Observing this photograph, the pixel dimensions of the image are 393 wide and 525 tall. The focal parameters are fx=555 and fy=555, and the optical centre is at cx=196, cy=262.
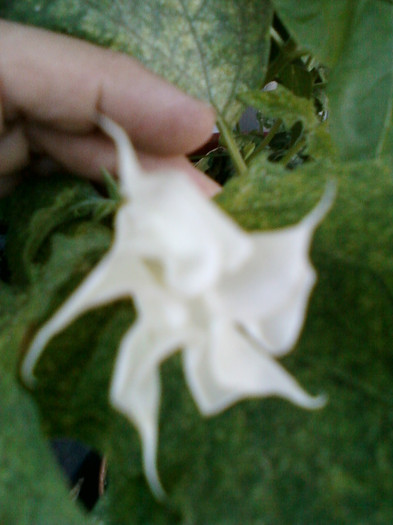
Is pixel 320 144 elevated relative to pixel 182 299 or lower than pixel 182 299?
lower

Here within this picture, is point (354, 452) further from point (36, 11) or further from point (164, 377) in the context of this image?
point (36, 11)

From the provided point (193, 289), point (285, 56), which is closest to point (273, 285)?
point (193, 289)

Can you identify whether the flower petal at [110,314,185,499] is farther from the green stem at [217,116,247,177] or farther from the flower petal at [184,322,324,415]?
the green stem at [217,116,247,177]

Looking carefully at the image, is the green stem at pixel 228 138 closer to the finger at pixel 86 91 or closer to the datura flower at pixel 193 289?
the finger at pixel 86 91

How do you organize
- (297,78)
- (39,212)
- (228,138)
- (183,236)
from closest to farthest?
(183,236), (39,212), (228,138), (297,78)

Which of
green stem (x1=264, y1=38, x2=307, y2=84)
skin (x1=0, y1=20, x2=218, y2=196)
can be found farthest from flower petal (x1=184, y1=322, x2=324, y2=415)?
green stem (x1=264, y1=38, x2=307, y2=84)

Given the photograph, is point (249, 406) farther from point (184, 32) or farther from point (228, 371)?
point (184, 32)

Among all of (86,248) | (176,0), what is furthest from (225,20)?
(86,248)
